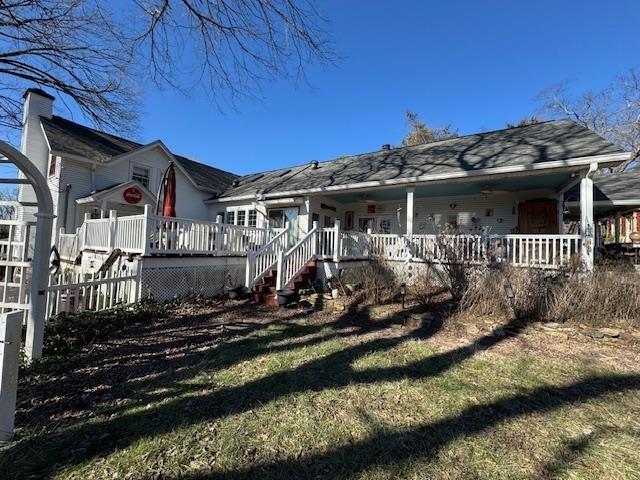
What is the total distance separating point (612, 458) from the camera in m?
2.47

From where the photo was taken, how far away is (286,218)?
13984 mm

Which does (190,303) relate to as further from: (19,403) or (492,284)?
(492,284)

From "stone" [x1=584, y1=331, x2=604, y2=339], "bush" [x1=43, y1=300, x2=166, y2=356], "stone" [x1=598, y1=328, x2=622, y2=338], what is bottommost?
"bush" [x1=43, y1=300, x2=166, y2=356]

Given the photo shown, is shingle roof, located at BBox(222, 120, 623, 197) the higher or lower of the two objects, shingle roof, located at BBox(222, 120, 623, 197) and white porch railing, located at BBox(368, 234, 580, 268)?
the higher

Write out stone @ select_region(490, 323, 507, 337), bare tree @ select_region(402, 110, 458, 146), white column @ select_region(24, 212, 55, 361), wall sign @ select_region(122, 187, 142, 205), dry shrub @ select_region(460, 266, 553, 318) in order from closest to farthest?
1. white column @ select_region(24, 212, 55, 361)
2. stone @ select_region(490, 323, 507, 337)
3. dry shrub @ select_region(460, 266, 553, 318)
4. wall sign @ select_region(122, 187, 142, 205)
5. bare tree @ select_region(402, 110, 458, 146)

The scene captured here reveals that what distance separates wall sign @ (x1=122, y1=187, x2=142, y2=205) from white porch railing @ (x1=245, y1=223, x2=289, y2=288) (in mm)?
8872

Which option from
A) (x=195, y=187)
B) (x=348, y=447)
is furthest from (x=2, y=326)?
(x=195, y=187)

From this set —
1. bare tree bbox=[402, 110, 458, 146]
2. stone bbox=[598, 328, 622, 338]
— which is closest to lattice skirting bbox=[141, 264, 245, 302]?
stone bbox=[598, 328, 622, 338]

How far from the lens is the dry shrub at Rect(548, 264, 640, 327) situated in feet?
18.2

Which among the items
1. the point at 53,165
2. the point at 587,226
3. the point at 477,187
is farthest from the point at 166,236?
the point at 587,226

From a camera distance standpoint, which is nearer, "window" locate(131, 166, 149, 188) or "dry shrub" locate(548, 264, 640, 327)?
"dry shrub" locate(548, 264, 640, 327)

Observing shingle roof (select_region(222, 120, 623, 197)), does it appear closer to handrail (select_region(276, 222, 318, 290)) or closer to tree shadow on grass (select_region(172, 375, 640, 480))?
handrail (select_region(276, 222, 318, 290))

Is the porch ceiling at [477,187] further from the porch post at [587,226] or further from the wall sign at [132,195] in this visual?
the wall sign at [132,195]

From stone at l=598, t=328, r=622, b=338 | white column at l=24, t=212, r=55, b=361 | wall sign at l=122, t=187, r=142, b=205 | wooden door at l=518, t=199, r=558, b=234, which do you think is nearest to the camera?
white column at l=24, t=212, r=55, b=361
